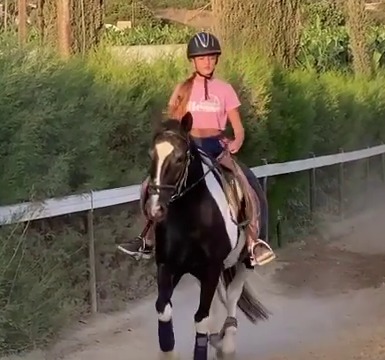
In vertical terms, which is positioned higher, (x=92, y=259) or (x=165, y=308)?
(x=165, y=308)

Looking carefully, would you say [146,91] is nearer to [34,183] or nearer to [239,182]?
[34,183]

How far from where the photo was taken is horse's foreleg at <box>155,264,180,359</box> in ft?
25.0

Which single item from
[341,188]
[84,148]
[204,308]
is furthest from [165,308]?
[341,188]

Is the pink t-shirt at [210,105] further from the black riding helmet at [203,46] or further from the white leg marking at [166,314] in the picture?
the white leg marking at [166,314]

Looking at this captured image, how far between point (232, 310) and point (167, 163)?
2.13m

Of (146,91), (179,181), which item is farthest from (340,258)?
(179,181)

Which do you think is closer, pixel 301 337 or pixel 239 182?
pixel 239 182

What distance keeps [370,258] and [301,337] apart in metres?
5.14

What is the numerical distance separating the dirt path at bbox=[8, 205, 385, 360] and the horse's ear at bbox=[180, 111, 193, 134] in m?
2.36

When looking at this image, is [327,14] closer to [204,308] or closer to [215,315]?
[215,315]

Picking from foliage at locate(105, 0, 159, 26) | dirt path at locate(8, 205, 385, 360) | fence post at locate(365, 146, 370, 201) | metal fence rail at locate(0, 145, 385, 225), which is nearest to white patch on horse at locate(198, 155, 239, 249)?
dirt path at locate(8, 205, 385, 360)

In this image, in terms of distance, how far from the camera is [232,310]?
8.83m

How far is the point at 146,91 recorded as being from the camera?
11.5 meters

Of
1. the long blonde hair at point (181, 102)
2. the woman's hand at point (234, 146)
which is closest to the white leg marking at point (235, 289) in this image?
the woman's hand at point (234, 146)
